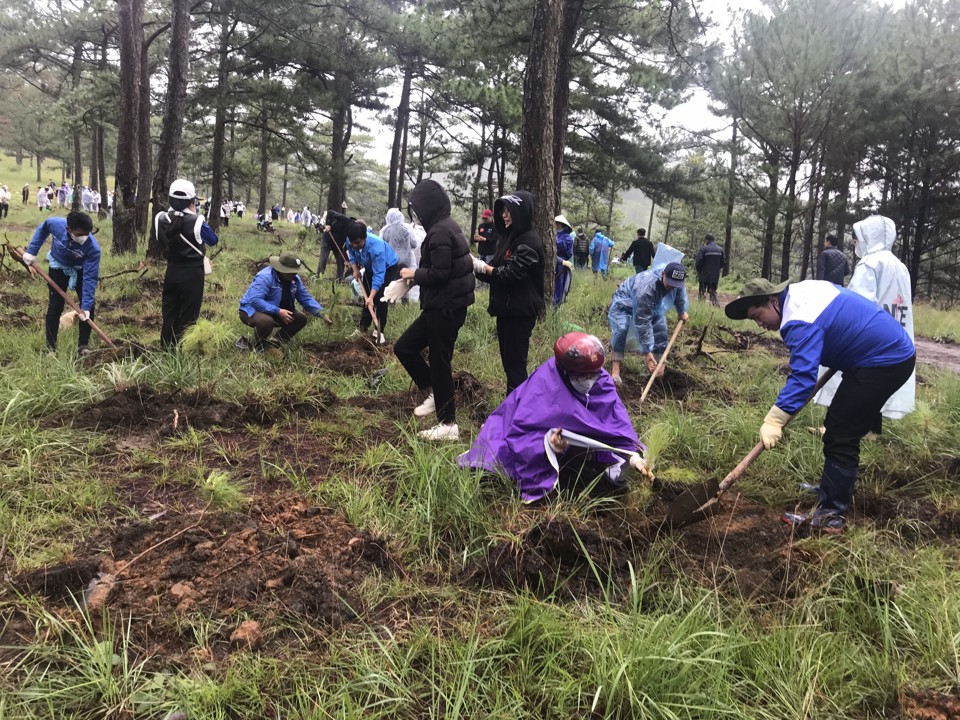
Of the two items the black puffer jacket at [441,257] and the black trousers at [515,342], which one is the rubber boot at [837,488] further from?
the black puffer jacket at [441,257]

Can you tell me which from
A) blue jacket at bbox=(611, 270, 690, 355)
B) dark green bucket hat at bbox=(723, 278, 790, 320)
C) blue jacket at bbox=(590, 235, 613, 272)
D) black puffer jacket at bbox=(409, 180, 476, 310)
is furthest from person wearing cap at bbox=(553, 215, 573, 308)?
blue jacket at bbox=(590, 235, 613, 272)

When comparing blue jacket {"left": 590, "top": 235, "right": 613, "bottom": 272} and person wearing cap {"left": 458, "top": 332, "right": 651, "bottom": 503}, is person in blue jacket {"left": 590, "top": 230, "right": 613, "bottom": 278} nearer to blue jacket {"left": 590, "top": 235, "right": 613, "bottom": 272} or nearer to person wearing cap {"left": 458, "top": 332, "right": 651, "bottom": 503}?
blue jacket {"left": 590, "top": 235, "right": 613, "bottom": 272}

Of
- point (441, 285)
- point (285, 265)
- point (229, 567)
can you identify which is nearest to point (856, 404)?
point (441, 285)

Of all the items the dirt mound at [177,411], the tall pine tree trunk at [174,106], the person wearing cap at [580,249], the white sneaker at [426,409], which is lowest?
the dirt mound at [177,411]

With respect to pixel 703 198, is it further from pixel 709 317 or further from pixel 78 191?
pixel 78 191

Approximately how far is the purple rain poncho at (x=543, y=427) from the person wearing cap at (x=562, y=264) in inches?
200

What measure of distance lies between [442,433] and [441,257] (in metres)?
1.21

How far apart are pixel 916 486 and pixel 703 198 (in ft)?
48.6

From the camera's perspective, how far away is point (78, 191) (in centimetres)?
2047

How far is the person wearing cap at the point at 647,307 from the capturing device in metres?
5.56

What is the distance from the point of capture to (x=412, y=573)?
2596 millimetres

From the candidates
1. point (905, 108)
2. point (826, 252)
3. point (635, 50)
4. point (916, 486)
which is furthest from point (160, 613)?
point (905, 108)

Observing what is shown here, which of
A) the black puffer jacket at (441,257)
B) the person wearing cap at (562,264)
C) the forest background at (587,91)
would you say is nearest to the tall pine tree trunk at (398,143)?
the forest background at (587,91)

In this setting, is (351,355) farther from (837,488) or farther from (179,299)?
(837,488)
